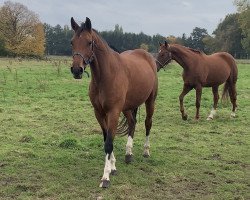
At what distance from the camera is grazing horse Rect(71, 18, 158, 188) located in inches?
189

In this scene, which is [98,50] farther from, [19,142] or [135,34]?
[135,34]

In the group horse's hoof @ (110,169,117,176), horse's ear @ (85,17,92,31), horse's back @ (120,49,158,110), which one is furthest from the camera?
horse's back @ (120,49,158,110)

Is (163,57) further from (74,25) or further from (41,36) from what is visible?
(41,36)

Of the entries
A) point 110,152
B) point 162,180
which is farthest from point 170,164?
point 110,152

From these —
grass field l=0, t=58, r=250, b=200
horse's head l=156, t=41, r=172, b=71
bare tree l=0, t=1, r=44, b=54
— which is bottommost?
grass field l=0, t=58, r=250, b=200

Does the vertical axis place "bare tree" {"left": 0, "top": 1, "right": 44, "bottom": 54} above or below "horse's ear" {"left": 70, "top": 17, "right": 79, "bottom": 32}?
above

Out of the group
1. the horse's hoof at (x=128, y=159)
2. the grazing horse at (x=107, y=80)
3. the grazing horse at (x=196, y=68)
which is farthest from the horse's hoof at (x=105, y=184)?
the grazing horse at (x=196, y=68)

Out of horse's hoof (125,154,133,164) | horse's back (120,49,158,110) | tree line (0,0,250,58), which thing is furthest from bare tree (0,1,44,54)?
horse's hoof (125,154,133,164)

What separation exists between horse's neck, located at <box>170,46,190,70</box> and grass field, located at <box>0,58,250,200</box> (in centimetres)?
155

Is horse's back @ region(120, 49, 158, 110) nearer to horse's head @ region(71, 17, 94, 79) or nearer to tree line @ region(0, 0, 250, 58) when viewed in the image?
horse's head @ region(71, 17, 94, 79)

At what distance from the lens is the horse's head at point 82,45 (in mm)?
4623

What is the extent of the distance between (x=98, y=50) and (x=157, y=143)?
312cm

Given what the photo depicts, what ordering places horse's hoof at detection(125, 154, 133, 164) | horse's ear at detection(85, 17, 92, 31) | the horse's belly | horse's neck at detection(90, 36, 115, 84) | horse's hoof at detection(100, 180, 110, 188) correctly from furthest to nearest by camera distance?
the horse's belly, horse's hoof at detection(125, 154, 133, 164), horse's neck at detection(90, 36, 115, 84), horse's hoof at detection(100, 180, 110, 188), horse's ear at detection(85, 17, 92, 31)

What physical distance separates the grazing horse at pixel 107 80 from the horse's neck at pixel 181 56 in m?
4.71
